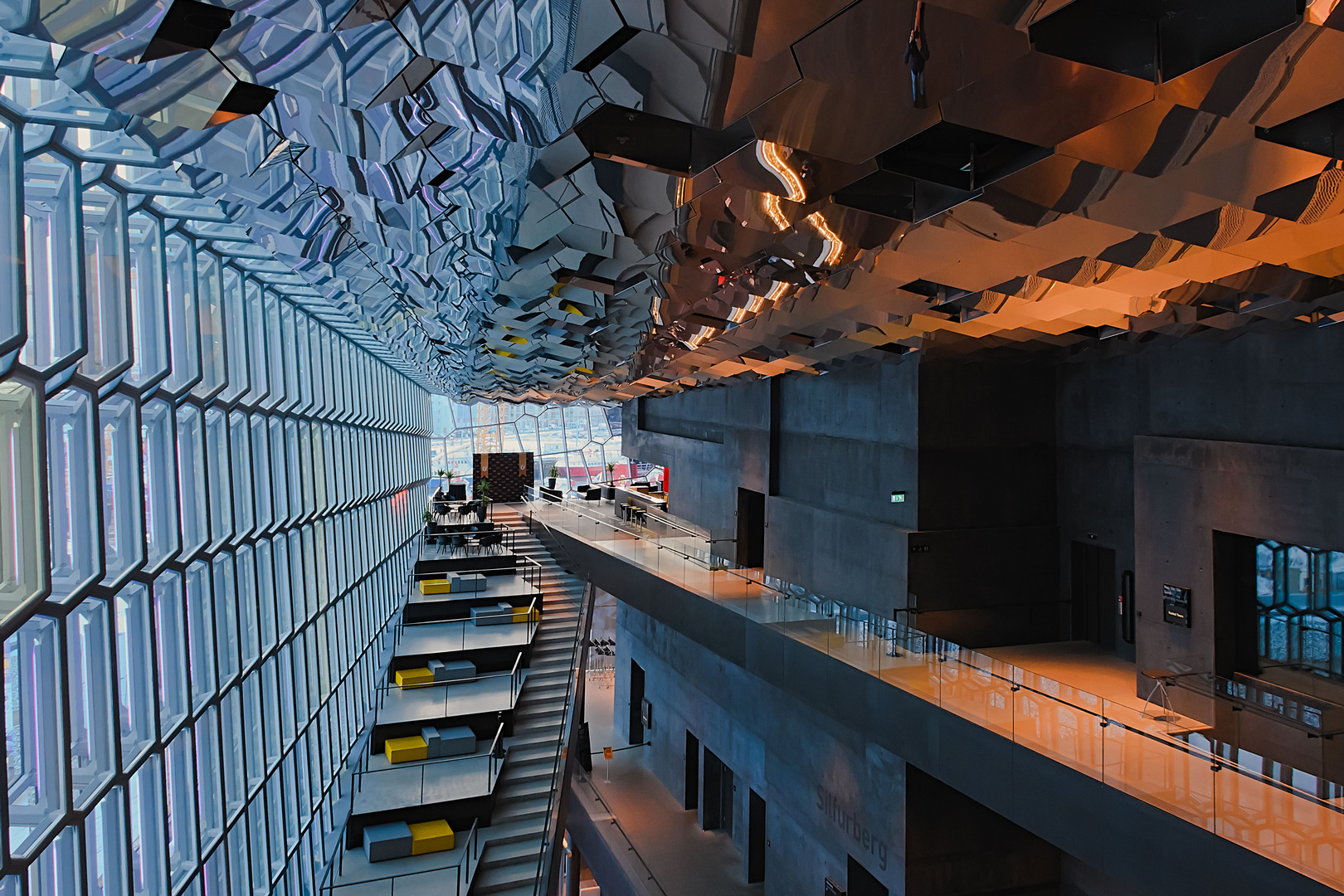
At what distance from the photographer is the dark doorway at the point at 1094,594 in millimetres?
14273

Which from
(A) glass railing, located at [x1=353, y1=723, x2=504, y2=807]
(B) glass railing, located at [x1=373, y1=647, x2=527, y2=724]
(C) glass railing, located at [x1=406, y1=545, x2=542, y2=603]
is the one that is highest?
(C) glass railing, located at [x1=406, y1=545, x2=542, y2=603]

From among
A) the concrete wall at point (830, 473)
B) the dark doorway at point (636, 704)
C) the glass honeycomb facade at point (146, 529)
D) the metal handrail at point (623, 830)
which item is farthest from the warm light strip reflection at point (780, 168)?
the dark doorway at point (636, 704)

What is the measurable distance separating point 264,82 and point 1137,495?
11.8m

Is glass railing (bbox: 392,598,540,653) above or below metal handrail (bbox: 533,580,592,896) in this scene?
above

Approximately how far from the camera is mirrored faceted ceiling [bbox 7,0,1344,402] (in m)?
2.80

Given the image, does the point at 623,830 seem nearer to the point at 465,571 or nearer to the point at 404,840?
the point at 465,571

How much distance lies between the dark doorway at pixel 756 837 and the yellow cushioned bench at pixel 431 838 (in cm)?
842

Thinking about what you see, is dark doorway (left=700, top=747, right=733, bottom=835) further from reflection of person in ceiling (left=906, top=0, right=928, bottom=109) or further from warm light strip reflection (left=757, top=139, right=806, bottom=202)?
reflection of person in ceiling (left=906, top=0, right=928, bottom=109)

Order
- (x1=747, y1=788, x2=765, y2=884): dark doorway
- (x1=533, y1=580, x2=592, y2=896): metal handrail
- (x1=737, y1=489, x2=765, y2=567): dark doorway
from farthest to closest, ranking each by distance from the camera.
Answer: (x1=737, y1=489, x2=765, y2=567): dark doorway, (x1=747, y1=788, x2=765, y2=884): dark doorway, (x1=533, y1=580, x2=592, y2=896): metal handrail

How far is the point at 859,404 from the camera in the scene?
16.2 m

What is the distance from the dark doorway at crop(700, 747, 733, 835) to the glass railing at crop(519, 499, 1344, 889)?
10.5 m

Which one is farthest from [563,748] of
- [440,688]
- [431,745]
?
[440,688]

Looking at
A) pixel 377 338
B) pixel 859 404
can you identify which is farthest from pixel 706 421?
pixel 377 338

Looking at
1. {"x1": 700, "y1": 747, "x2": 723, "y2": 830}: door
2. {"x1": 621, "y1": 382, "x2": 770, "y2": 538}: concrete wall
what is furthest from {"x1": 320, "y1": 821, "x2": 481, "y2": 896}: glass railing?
{"x1": 700, "y1": 747, "x2": 723, "y2": 830}: door
